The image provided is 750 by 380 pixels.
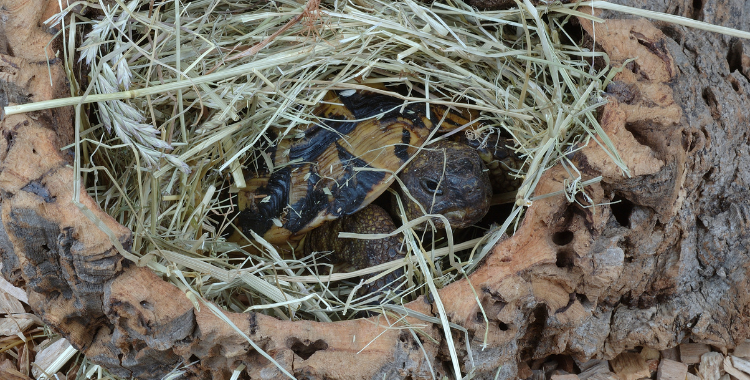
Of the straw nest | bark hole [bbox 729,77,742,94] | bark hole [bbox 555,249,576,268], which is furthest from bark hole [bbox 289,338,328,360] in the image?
bark hole [bbox 729,77,742,94]

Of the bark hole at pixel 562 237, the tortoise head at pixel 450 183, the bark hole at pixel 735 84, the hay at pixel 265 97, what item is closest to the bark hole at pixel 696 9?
the bark hole at pixel 735 84

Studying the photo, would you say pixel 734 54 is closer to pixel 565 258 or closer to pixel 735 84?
pixel 735 84

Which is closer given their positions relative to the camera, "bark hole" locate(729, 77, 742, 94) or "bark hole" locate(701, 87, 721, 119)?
"bark hole" locate(701, 87, 721, 119)

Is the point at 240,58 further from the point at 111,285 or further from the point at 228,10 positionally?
the point at 111,285

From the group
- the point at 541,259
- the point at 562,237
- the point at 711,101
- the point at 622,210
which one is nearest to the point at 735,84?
the point at 711,101

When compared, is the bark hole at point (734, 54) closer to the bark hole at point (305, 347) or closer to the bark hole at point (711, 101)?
the bark hole at point (711, 101)

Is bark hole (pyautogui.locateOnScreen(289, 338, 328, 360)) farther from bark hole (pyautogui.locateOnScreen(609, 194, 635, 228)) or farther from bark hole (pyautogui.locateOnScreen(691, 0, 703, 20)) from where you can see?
bark hole (pyautogui.locateOnScreen(691, 0, 703, 20))

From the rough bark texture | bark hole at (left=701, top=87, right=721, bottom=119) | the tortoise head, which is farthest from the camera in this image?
the tortoise head
